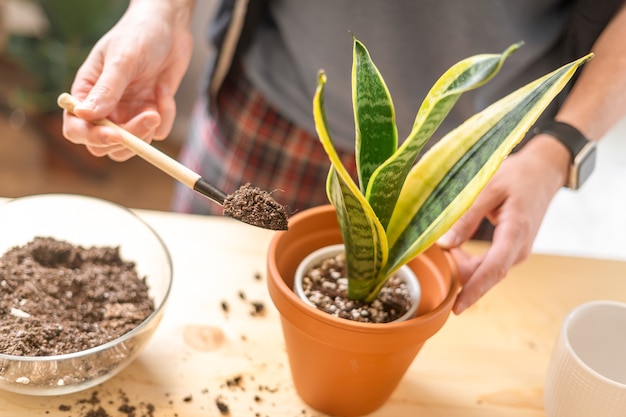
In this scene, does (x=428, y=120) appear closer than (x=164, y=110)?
Yes

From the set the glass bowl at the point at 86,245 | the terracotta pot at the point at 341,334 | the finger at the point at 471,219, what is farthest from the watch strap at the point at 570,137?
the glass bowl at the point at 86,245

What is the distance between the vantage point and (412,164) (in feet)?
2.52

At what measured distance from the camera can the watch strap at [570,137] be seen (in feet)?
3.36

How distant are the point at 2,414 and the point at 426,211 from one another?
0.54 metres

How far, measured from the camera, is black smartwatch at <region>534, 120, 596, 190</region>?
1024 millimetres

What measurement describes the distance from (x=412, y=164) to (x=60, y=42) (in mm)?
1812

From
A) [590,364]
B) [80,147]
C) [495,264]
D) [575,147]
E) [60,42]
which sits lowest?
[80,147]

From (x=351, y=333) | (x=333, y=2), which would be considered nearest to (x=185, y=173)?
(x=351, y=333)

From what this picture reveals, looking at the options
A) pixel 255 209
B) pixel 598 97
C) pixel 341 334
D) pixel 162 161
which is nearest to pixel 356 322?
pixel 341 334

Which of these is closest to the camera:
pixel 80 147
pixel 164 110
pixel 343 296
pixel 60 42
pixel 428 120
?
pixel 428 120

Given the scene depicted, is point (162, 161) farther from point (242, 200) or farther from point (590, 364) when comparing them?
point (590, 364)

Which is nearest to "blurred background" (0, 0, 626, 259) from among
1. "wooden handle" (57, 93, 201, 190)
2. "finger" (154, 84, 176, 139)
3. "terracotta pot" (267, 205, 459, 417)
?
"terracotta pot" (267, 205, 459, 417)

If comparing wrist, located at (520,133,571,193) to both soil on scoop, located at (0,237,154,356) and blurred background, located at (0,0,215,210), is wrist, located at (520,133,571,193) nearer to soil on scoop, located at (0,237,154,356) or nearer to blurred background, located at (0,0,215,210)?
soil on scoop, located at (0,237,154,356)

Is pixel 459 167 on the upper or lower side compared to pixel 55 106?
upper
